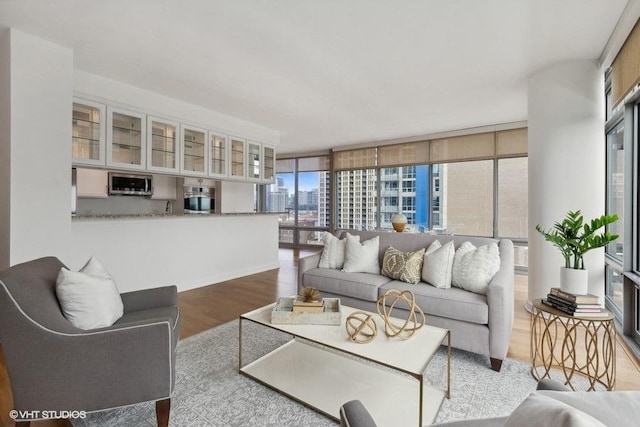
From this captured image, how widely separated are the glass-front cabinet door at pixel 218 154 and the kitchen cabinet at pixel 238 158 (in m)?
0.14

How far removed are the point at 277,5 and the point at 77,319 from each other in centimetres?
233

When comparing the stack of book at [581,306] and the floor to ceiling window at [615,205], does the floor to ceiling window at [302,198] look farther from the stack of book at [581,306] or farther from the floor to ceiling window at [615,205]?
the stack of book at [581,306]

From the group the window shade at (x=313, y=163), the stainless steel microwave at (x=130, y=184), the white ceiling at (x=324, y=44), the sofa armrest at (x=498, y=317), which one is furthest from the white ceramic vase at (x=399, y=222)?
the window shade at (x=313, y=163)

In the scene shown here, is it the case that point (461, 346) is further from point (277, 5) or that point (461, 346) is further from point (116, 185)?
point (116, 185)

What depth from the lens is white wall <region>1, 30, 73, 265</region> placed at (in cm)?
256

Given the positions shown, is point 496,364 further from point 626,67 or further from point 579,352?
point 626,67

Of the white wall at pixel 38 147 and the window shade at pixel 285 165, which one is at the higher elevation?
the window shade at pixel 285 165

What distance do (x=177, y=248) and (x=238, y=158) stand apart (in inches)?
72.2

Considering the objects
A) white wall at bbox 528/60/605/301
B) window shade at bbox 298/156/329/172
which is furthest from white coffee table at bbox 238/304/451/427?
window shade at bbox 298/156/329/172

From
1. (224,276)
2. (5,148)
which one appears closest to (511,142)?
(224,276)

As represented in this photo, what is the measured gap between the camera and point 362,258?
3.10 metres

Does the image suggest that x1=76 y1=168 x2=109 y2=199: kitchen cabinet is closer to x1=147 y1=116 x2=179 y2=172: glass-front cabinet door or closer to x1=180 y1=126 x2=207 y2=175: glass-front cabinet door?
x1=147 y1=116 x2=179 y2=172: glass-front cabinet door

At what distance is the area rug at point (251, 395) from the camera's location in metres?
1.65

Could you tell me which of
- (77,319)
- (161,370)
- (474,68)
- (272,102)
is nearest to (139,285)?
(77,319)
